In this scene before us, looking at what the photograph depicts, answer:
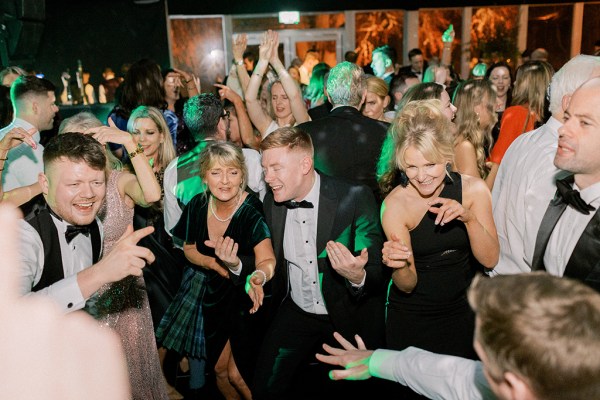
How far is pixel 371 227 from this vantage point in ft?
8.09

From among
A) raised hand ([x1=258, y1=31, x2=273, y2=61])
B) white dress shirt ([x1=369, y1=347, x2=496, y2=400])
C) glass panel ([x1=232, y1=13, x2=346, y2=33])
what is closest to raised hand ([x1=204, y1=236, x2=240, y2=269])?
Answer: white dress shirt ([x1=369, y1=347, x2=496, y2=400])

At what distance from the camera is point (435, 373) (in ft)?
4.70

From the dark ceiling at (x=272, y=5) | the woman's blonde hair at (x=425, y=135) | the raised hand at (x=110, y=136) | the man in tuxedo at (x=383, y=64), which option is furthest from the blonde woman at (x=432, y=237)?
the dark ceiling at (x=272, y=5)

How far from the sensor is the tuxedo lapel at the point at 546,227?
1891mm

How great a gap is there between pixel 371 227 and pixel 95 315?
4.46 feet

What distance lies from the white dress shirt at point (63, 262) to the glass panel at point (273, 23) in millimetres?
10305

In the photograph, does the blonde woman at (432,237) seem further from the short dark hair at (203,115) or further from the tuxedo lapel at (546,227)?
the short dark hair at (203,115)

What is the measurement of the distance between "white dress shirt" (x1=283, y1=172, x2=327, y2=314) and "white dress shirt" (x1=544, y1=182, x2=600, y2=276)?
102 cm

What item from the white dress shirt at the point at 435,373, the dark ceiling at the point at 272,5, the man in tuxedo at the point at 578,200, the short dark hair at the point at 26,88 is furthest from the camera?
the dark ceiling at the point at 272,5

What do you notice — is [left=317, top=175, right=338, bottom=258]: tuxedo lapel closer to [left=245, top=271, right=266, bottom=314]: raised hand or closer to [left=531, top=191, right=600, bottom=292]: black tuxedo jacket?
[left=245, top=271, right=266, bottom=314]: raised hand

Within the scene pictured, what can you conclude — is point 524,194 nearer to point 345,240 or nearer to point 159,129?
point 345,240

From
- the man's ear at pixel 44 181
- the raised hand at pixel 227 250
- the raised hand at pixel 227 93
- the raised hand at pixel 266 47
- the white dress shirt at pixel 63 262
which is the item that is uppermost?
the raised hand at pixel 266 47

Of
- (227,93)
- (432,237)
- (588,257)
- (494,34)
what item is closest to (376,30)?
(494,34)

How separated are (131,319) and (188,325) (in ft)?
1.16
